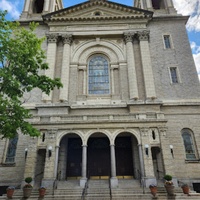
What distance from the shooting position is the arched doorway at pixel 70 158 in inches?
655

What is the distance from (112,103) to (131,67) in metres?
4.64

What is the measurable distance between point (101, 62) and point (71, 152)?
10643 mm

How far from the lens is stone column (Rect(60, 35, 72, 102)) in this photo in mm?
19272

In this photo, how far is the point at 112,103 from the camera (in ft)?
62.8

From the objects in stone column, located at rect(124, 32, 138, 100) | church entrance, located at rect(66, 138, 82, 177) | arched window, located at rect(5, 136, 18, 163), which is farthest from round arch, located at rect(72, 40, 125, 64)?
arched window, located at rect(5, 136, 18, 163)

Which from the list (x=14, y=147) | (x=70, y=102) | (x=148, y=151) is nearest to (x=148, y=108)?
(x=148, y=151)

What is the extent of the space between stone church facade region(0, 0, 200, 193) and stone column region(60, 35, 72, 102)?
12 centimetres

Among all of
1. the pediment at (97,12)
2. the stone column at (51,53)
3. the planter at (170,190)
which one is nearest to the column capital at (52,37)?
the stone column at (51,53)

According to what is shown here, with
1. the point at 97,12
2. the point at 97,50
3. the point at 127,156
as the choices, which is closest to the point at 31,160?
the point at 127,156

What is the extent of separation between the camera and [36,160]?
14.9m

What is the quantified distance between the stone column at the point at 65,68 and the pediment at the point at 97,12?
3.14 m

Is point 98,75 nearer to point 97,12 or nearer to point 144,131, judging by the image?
point 144,131

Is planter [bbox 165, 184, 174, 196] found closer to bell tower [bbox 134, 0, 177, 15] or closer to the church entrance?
the church entrance

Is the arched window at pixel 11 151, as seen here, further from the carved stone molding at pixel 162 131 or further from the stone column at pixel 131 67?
the carved stone molding at pixel 162 131
